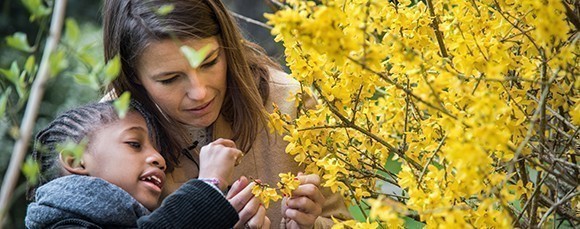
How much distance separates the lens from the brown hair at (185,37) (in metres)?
2.27

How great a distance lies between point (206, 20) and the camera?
233 centimetres

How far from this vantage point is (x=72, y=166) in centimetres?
217

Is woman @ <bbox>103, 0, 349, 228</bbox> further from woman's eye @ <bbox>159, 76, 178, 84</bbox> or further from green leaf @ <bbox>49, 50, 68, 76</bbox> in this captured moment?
green leaf @ <bbox>49, 50, 68, 76</bbox>

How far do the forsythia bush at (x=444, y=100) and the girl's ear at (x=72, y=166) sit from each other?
0.53 meters

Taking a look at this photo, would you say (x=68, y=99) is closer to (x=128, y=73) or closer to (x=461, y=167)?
(x=128, y=73)

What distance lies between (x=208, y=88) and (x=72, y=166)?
38 centimetres

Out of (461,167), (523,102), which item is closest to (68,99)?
(523,102)

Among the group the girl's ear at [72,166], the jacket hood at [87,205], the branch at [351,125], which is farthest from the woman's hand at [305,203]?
the girl's ear at [72,166]

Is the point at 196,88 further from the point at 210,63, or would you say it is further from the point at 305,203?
the point at 305,203

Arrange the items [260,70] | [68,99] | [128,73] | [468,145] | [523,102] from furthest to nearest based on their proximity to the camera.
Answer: [68,99], [260,70], [128,73], [523,102], [468,145]

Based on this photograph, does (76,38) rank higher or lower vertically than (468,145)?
higher

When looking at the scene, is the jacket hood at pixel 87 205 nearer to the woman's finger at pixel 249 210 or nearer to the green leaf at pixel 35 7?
the woman's finger at pixel 249 210

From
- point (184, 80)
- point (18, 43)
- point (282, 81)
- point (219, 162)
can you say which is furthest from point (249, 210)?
point (18, 43)

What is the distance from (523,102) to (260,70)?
106cm
